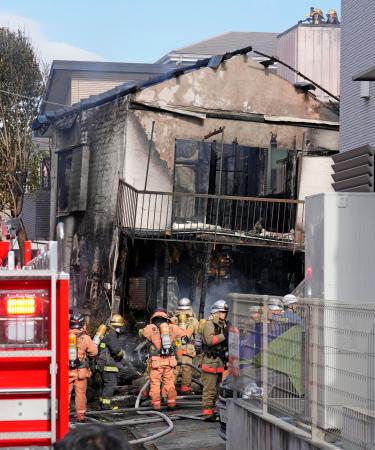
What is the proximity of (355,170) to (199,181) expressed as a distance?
13547mm

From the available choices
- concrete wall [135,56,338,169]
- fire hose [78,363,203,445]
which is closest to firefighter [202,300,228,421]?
fire hose [78,363,203,445]

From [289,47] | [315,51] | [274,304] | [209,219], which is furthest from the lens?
[289,47]

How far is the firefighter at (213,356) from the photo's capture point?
1357cm

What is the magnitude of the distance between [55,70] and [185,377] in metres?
17.6

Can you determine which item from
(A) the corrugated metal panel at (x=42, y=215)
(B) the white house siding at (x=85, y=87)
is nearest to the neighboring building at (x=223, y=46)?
(B) the white house siding at (x=85, y=87)

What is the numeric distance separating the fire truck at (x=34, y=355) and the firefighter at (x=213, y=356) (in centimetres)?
743

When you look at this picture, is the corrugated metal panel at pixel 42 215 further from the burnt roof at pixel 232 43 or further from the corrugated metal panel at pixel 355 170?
the corrugated metal panel at pixel 355 170

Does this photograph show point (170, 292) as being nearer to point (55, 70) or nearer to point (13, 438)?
point (55, 70)

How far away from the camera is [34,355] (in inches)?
245

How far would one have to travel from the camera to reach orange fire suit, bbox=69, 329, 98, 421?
14047 millimetres

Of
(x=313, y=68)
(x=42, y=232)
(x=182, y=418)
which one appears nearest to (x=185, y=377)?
(x=182, y=418)

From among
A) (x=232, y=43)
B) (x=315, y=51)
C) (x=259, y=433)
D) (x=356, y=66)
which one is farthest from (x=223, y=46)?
(x=259, y=433)

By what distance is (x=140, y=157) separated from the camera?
21.7 m

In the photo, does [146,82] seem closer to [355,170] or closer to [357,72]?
[357,72]
